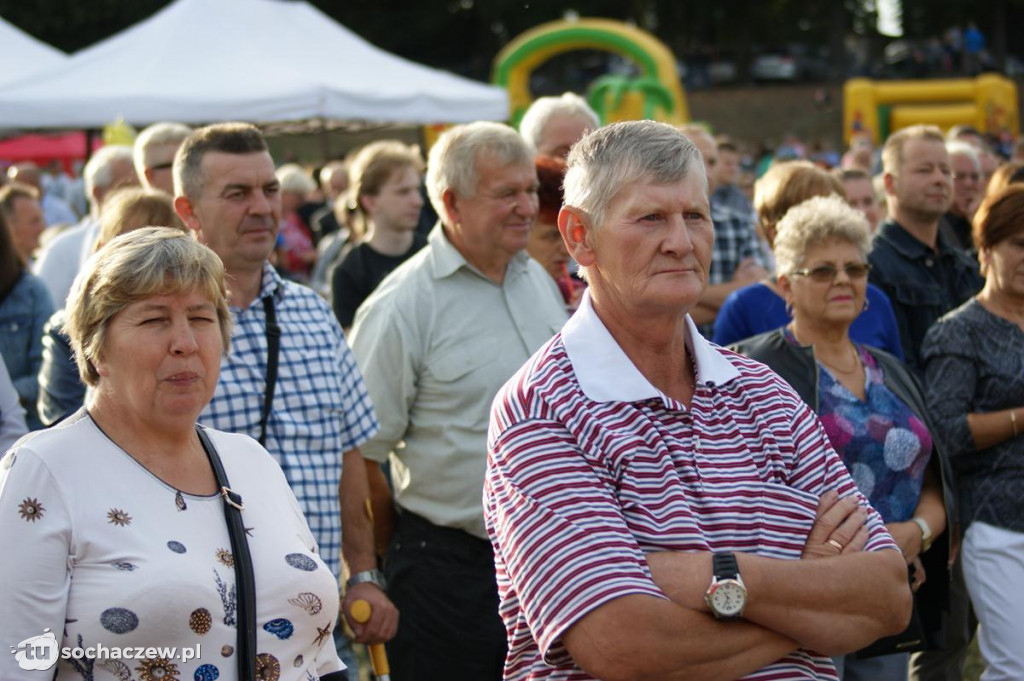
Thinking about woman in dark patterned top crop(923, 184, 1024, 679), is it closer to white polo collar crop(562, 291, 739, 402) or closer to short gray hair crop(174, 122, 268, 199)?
white polo collar crop(562, 291, 739, 402)

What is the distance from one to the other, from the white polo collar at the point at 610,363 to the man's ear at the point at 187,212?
5.61ft

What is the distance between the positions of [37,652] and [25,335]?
2.98 meters

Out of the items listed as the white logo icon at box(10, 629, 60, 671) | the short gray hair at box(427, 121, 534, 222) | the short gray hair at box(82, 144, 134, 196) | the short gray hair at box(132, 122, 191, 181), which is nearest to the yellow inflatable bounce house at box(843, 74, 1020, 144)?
the short gray hair at box(82, 144, 134, 196)

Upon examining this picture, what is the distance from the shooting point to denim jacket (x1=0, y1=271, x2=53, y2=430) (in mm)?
4953

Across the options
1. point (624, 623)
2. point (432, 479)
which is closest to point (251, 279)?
point (432, 479)

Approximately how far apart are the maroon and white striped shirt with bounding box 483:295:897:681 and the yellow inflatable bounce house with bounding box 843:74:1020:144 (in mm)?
25002

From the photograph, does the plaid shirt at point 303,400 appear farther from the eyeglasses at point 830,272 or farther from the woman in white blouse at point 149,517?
the eyeglasses at point 830,272

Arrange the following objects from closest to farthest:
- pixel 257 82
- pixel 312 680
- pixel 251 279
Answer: pixel 312 680
pixel 251 279
pixel 257 82

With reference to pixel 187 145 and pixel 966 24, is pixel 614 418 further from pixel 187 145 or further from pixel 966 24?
pixel 966 24

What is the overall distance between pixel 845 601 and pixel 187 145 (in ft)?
8.28

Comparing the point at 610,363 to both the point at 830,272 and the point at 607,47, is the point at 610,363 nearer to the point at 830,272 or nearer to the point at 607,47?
the point at 830,272

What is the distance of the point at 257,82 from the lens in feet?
39.0

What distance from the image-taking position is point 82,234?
6.41 m

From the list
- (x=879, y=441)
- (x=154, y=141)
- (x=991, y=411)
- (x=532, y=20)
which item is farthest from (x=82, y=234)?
(x=532, y=20)
